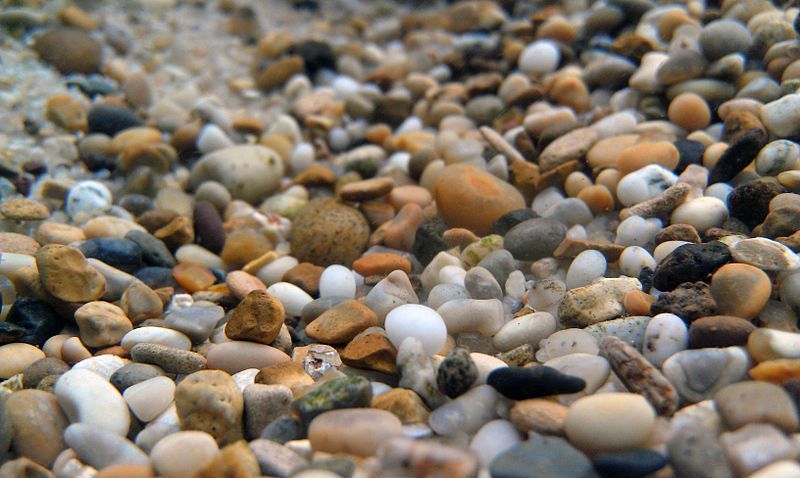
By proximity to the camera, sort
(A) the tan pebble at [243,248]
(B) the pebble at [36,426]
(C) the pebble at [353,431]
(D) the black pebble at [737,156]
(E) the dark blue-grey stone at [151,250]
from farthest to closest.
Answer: (A) the tan pebble at [243,248], (E) the dark blue-grey stone at [151,250], (D) the black pebble at [737,156], (B) the pebble at [36,426], (C) the pebble at [353,431]

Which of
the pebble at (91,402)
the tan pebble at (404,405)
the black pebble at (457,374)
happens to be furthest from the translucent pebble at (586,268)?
the pebble at (91,402)

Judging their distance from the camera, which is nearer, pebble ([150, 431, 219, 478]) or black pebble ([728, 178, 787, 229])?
pebble ([150, 431, 219, 478])

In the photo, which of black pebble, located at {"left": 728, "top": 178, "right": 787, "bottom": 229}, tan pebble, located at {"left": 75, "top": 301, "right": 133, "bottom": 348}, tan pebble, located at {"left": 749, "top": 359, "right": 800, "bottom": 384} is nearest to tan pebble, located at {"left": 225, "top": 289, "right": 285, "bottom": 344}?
tan pebble, located at {"left": 75, "top": 301, "right": 133, "bottom": 348}

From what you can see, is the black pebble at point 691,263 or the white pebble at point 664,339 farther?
the black pebble at point 691,263

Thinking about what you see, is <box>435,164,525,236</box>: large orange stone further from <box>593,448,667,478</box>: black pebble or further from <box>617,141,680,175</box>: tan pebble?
<box>593,448,667,478</box>: black pebble

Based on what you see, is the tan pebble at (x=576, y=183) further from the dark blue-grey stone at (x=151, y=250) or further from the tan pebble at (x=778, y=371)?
the dark blue-grey stone at (x=151, y=250)

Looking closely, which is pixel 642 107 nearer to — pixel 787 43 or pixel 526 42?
pixel 787 43
